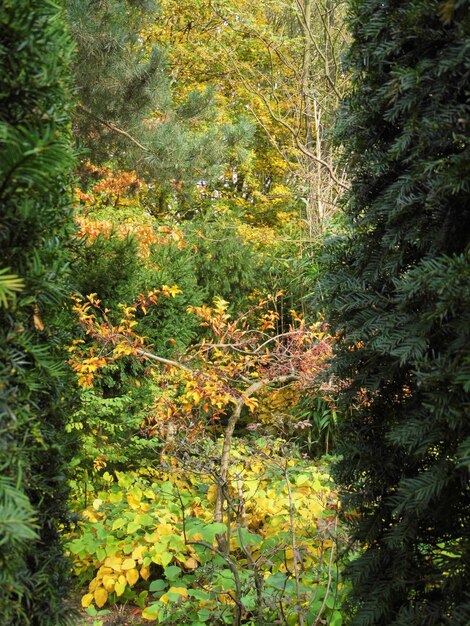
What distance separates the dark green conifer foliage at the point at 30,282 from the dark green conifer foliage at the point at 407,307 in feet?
3.27

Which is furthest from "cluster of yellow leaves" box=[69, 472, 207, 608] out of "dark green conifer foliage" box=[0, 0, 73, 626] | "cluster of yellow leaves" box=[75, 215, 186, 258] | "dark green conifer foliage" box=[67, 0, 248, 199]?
"dark green conifer foliage" box=[67, 0, 248, 199]

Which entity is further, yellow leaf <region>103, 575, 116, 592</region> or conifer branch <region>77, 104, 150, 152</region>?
conifer branch <region>77, 104, 150, 152</region>

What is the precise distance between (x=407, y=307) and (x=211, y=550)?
1.66 meters

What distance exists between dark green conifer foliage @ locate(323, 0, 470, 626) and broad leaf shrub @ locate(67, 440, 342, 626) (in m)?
0.51

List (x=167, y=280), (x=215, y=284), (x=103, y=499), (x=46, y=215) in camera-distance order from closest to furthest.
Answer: (x=46, y=215) → (x=103, y=499) → (x=167, y=280) → (x=215, y=284)

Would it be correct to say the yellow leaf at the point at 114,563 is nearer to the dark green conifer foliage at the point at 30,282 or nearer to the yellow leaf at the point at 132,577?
the yellow leaf at the point at 132,577

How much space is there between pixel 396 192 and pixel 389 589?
1.33m

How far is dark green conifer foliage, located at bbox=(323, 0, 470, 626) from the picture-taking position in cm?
178

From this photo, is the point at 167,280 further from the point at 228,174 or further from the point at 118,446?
the point at 228,174

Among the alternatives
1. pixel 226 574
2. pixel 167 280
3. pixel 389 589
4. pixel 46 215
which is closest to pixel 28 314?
pixel 46 215

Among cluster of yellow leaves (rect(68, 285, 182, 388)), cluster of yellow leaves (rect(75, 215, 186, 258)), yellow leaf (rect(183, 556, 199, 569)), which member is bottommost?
yellow leaf (rect(183, 556, 199, 569))

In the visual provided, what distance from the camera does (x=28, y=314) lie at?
162cm

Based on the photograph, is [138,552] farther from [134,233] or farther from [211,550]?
[134,233]

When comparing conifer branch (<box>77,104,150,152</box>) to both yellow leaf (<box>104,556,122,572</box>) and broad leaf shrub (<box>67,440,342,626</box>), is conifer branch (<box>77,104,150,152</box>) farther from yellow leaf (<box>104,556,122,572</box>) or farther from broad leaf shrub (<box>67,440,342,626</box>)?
yellow leaf (<box>104,556,122,572</box>)
